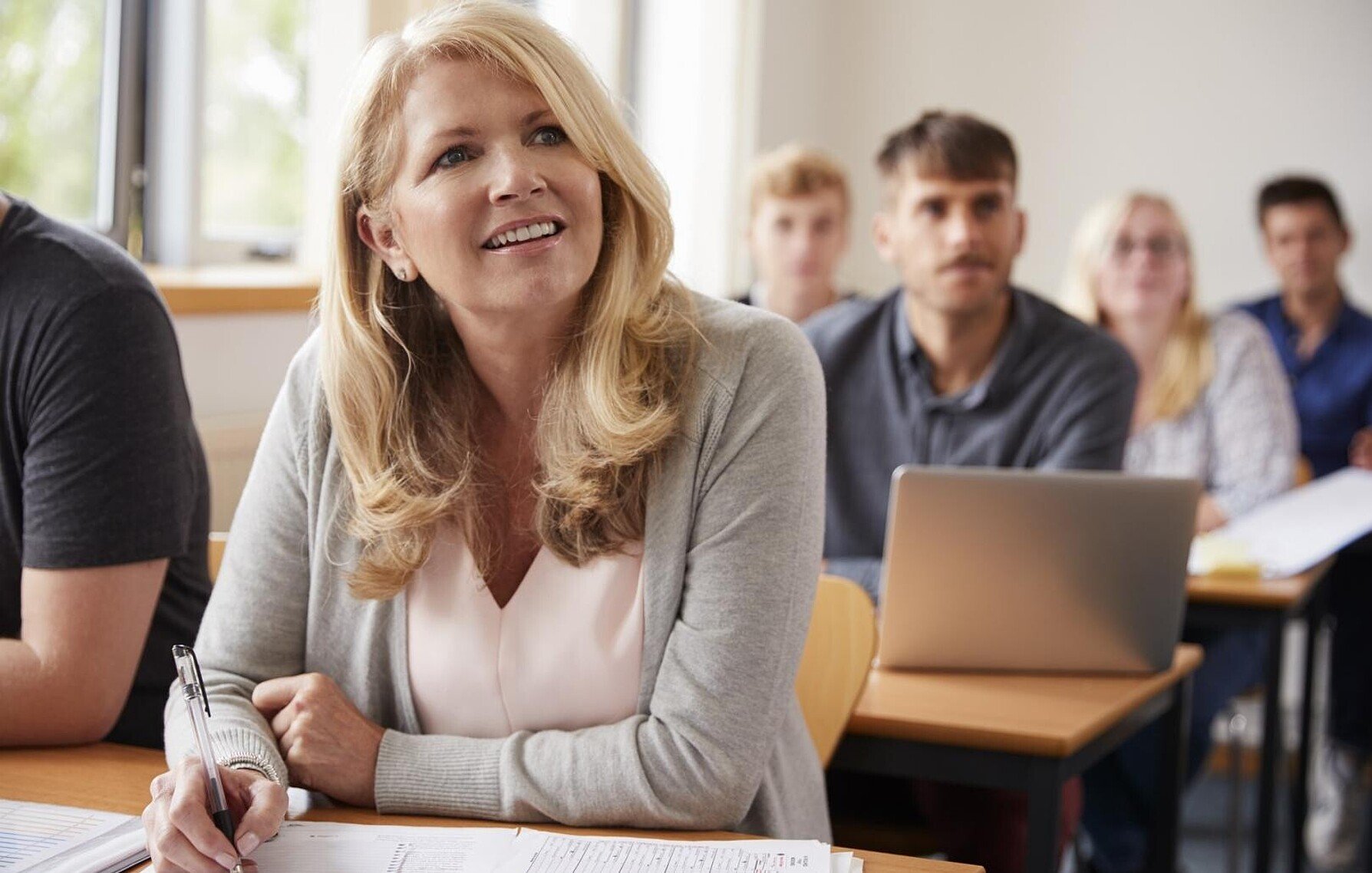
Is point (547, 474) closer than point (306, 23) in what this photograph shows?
Yes

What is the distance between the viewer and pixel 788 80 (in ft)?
17.0

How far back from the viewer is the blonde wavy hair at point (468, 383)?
1.40 meters

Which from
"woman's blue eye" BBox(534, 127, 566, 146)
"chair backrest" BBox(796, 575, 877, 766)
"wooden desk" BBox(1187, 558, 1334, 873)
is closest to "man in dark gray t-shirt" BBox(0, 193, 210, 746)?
"woman's blue eye" BBox(534, 127, 566, 146)

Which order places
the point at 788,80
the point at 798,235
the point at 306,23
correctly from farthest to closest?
the point at 788,80, the point at 798,235, the point at 306,23

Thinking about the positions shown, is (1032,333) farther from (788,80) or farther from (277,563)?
(788,80)

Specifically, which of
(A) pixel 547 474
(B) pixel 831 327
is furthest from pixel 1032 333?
(A) pixel 547 474

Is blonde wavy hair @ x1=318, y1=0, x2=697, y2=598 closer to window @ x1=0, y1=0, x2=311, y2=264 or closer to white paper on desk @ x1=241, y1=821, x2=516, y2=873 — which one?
white paper on desk @ x1=241, y1=821, x2=516, y2=873

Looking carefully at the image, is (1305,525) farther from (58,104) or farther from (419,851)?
(58,104)

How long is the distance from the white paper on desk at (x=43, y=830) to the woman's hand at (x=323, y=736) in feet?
0.50

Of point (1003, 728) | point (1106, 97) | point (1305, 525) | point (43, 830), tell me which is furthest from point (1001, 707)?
point (1106, 97)

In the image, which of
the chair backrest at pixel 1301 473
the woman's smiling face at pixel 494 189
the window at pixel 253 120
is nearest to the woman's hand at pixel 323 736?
the woman's smiling face at pixel 494 189

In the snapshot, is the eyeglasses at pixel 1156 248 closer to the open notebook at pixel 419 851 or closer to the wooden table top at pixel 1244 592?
the wooden table top at pixel 1244 592

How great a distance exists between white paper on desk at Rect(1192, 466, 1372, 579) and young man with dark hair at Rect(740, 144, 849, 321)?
126 cm

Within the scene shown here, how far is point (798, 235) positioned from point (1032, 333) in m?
1.48
